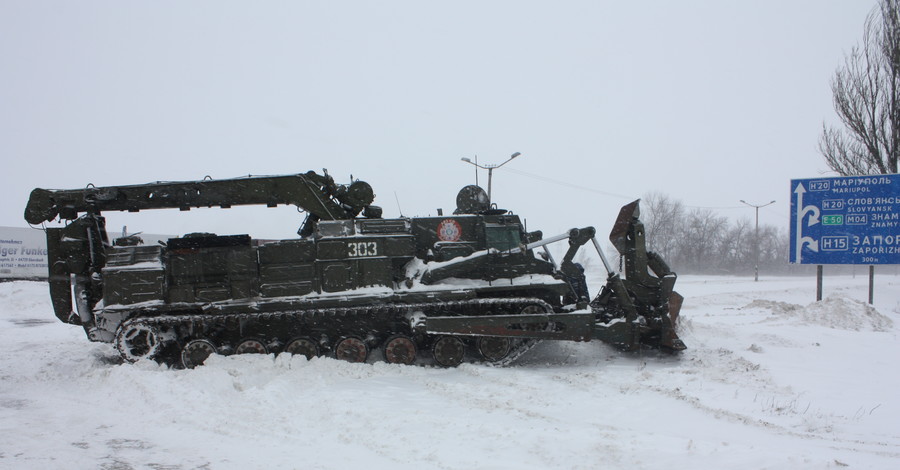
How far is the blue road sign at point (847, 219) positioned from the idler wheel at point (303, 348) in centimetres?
1398

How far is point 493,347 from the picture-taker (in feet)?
30.1

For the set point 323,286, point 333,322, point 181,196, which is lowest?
point 333,322

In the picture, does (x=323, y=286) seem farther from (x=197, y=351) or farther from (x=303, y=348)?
(x=197, y=351)

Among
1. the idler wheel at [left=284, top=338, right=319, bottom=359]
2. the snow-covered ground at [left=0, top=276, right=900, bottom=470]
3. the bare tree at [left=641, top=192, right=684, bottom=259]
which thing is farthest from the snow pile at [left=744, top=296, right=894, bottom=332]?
the bare tree at [left=641, top=192, right=684, bottom=259]

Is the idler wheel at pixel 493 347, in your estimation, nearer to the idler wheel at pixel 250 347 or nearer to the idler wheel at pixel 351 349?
the idler wheel at pixel 351 349

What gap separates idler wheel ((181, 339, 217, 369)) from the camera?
29.0 ft

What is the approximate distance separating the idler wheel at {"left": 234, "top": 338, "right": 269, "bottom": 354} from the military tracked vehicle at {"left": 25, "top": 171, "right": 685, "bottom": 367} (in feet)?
0.05

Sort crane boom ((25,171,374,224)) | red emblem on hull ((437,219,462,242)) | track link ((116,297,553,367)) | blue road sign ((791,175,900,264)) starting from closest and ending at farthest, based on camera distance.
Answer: track link ((116,297,553,367)), crane boom ((25,171,374,224)), red emblem on hull ((437,219,462,242)), blue road sign ((791,175,900,264))

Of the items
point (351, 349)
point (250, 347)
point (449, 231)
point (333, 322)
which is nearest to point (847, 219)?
point (449, 231)

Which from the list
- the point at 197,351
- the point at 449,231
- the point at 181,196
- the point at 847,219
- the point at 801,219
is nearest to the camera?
the point at 197,351

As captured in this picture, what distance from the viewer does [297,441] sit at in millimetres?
5516

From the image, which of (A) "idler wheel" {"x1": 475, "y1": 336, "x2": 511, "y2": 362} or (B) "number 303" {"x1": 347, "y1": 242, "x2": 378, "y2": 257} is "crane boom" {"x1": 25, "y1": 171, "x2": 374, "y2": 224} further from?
(A) "idler wheel" {"x1": 475, "y1": 336, "x2": 511, "y2": 362}

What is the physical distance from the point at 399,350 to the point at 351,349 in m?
0.76

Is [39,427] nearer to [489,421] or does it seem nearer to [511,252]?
[489,421]
